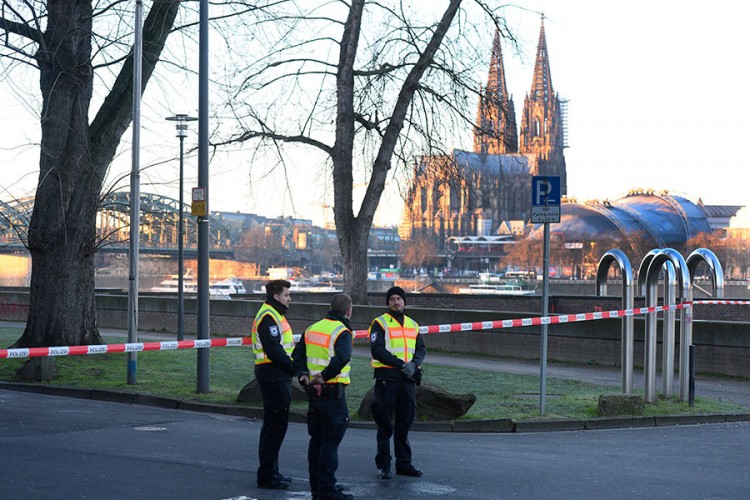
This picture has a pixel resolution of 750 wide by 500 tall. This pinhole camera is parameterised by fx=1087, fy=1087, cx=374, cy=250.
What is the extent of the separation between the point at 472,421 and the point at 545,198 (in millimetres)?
3044

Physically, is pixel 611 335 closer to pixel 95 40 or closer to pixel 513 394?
pixel 513 394

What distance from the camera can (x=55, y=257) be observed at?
19.6 m

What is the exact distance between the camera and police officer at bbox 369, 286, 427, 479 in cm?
928

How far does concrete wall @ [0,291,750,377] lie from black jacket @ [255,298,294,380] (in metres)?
12.8

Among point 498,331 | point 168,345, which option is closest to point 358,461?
point 168,345

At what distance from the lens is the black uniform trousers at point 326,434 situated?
800cm

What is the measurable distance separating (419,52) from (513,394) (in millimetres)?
15530

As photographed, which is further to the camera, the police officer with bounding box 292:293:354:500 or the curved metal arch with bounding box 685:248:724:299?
the curved metal arch with bounding box 685:248:724:299

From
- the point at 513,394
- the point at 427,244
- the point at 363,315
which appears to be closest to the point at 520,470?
the point at 513,394

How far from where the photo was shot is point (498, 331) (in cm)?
2430

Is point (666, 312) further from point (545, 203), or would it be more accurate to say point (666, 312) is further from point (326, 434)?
point (326, 434)

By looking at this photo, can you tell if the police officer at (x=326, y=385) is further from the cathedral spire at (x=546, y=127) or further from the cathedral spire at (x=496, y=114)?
the cathedral spire at (x=546, y=127)

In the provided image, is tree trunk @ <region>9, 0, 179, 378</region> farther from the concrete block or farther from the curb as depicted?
the concrete block

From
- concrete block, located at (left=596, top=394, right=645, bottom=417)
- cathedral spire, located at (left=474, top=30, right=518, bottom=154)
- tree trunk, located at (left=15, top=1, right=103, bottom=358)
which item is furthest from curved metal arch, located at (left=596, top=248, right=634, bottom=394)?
cathedral spire, located at (left=474, top=30, right=518, bottom=154)
